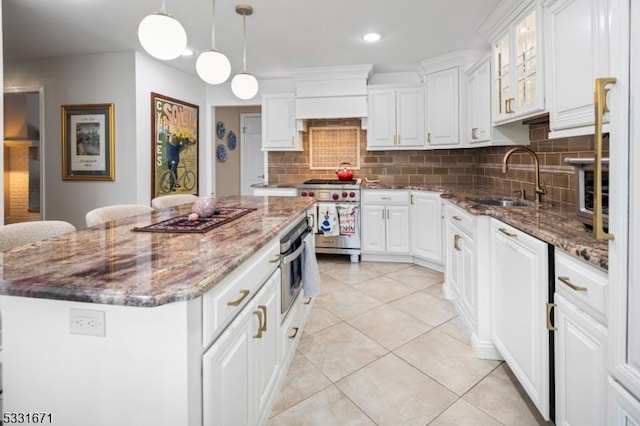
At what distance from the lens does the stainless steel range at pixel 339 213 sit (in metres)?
4.28

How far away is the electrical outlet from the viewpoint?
0.90 m

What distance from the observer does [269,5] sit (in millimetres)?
2742

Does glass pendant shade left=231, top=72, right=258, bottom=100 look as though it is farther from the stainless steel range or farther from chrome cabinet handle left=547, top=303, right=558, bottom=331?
chrome cabinet handle left=547, top=303, right=558, bottom=331

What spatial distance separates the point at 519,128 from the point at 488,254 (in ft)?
4.52

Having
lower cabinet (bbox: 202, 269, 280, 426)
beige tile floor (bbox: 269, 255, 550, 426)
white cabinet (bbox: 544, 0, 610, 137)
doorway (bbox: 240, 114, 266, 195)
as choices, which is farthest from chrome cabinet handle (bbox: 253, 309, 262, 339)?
doorway (bbox: 240, 114, 266, 195)

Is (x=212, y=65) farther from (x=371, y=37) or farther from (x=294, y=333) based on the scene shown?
(x=371, y=37)

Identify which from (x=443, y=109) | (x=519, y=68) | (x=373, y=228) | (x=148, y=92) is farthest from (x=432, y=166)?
(x=148, y=92)

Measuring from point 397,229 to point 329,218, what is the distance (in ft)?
2.66

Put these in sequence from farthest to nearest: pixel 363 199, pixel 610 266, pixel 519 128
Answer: pixel 363 199
pixel 519 128
pixel 610 266

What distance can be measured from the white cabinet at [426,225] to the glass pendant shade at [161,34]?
2969 millimetres

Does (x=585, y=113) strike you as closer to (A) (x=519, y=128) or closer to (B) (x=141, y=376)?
(A) (x=519, y=128)

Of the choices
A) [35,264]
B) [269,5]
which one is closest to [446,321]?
[35,264]

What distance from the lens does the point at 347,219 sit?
429 centimetres

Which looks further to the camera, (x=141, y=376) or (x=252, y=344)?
(x=252, y=344)
